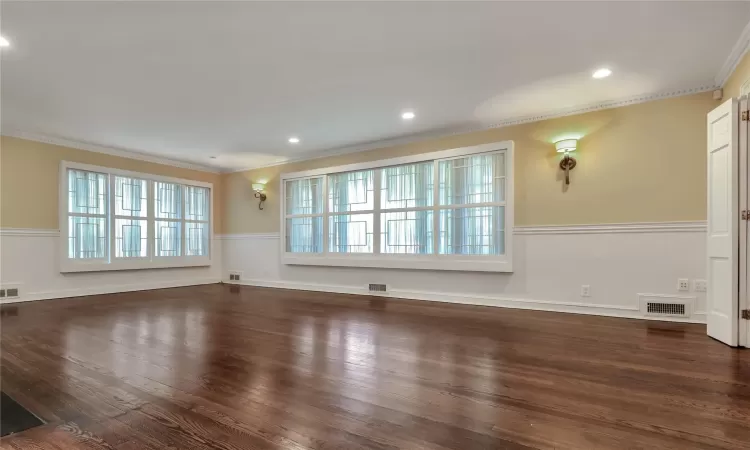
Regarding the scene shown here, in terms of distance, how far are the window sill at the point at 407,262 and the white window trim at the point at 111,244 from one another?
1.93m

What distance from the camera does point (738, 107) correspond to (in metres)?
2.94

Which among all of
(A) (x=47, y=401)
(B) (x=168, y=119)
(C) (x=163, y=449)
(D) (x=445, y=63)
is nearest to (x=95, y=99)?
(B) (x=168, y=119)

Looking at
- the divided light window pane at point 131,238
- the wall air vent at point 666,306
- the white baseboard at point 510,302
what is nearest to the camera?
the wall air vent at point 666,306

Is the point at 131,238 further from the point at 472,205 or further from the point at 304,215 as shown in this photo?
the point at 472,205

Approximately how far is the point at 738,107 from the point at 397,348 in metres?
3.24

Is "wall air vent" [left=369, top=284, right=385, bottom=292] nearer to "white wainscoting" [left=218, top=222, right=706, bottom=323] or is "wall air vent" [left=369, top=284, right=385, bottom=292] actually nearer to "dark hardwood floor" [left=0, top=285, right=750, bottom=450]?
"white wainscoting" [left=218, top=222, right=706, bottom=323]

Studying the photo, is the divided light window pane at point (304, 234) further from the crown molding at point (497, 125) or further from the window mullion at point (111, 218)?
the window mullion at point (111, 218)

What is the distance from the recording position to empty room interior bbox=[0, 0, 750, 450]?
188 centimetres

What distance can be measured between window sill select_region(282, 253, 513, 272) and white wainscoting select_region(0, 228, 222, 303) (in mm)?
2717

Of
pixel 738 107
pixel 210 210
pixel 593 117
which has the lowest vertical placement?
pixel 210 210

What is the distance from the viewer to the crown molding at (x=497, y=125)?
392cm

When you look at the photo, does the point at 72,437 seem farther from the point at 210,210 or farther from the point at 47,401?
the point at 210,210

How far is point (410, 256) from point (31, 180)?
17.9 feet

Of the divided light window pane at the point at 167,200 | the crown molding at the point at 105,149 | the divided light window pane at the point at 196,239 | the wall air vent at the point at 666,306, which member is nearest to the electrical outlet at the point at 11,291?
the crown molding at the point at 105,149
